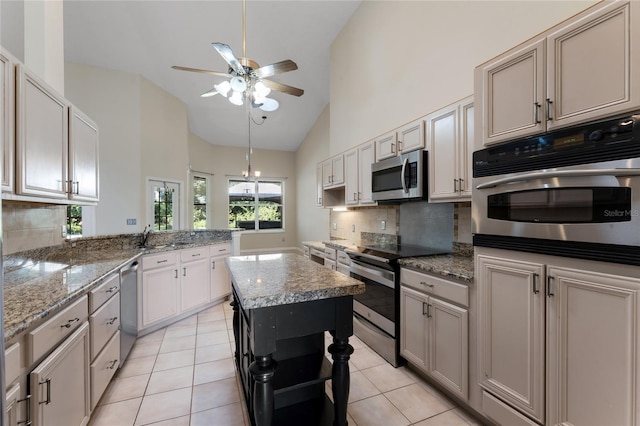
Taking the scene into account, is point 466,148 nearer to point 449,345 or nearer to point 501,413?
point 449,345

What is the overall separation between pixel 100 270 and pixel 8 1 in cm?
206

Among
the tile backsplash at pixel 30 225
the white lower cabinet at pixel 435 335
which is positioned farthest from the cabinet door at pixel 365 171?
the tile backsplash at pixel 30 225

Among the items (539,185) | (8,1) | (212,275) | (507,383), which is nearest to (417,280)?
(507,383)

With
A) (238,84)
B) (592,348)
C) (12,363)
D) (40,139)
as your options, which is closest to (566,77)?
(592,348)

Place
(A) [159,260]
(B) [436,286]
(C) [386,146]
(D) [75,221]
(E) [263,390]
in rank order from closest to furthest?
(E) [263,390] < (B) [436,286] < (C) [386,146] < (A) [159,260] < (D) [75,221]

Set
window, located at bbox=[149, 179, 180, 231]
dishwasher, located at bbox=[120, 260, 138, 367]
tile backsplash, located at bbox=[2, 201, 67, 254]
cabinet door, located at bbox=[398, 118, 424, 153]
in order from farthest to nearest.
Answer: window, located at bbox=[149, 179, 180, 231]
cabinet door, located at bbox=[398, 118, 424, 153]
dishwasher, located at bbox=[120, 260, 138, 367]
tile backsplash, located at bbox=[2, 201, 67, 254]

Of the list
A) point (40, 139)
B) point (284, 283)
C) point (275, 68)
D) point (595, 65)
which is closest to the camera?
point (595, 65)

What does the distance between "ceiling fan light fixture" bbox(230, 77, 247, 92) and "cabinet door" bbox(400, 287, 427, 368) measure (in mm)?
2331

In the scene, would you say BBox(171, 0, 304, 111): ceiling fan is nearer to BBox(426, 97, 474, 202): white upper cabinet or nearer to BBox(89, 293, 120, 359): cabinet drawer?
BBox(426, 97, 474, 202): white upper cabinet

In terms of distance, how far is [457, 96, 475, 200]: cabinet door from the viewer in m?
2.05

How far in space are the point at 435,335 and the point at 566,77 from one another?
1.74m

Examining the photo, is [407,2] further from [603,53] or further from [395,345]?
[395,345]

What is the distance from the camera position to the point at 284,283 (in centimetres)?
148

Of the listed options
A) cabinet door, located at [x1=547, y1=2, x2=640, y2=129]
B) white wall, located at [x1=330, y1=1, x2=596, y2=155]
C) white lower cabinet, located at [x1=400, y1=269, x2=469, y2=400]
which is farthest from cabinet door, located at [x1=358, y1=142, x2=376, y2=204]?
cabinet door, located at [x1=547, y1=2, x2=640, y2=129]
